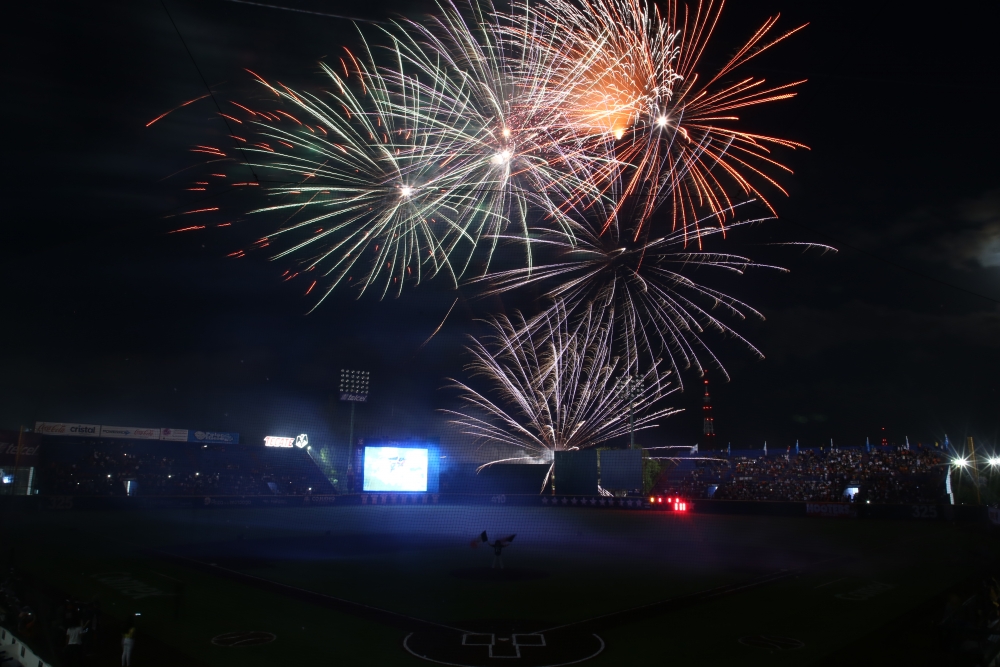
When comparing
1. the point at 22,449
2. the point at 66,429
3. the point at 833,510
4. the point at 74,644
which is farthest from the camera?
the point at 66,429

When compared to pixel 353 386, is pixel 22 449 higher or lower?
lower

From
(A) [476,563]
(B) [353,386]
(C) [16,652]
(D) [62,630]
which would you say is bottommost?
(A) [476,563]

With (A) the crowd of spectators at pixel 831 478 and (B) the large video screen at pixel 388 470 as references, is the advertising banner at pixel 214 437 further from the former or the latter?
(A) the crowd of spectators at pixel 831 478

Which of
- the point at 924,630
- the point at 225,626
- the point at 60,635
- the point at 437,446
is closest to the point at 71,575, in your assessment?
the point at 225,626

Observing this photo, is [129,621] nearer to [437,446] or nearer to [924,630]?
[924,630]

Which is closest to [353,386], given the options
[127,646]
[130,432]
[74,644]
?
[130,432]

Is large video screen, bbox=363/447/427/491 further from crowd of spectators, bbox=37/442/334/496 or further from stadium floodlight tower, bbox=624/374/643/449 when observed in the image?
stadium floodlight tower, bbox=624/374/643/449

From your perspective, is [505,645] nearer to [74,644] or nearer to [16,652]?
[74,644]
